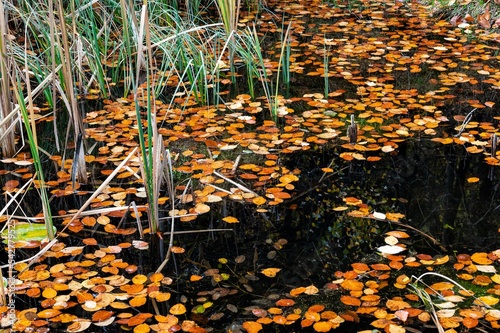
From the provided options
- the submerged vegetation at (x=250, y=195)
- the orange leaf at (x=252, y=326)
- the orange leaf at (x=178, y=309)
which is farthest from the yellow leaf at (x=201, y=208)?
the orange leaf at (x=252, y=326)

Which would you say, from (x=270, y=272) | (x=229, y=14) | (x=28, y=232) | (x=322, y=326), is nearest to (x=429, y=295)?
(x=322, y=326)

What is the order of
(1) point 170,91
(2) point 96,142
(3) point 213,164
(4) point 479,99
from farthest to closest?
(1) point 170,91
(4) point 479,99
(2) point 96,142
(3) point 213,164

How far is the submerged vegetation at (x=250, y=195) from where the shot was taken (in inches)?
86.7

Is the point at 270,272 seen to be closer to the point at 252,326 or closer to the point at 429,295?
the point at 252,326

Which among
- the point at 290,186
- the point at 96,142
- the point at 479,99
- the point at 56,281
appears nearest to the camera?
the point at 56,281

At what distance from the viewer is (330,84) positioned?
4121 millimetres

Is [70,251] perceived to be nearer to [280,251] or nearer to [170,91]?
[280,251]

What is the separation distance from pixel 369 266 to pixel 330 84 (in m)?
1.93

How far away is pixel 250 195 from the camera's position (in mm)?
2881

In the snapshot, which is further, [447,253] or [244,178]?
[244,178]

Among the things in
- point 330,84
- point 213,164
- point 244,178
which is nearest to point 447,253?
point 244,178

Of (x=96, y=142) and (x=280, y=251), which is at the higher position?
(x=96, y=142)

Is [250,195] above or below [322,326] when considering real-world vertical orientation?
above

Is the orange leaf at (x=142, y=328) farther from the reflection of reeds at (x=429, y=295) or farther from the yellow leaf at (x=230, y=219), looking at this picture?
the reflection of reeds at (x=429, y=295)
